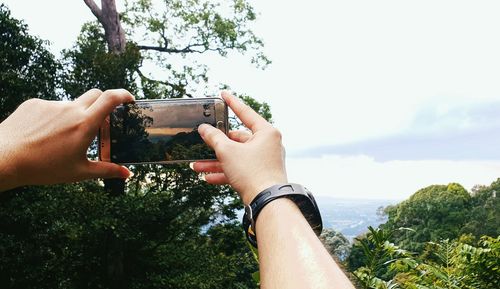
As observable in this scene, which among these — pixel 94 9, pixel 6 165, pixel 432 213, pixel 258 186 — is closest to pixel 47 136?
pixel 6 165

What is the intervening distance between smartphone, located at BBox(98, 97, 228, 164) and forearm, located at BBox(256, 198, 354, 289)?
671mm

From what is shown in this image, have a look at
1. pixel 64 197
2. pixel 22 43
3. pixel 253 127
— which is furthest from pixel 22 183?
pixel 22 43

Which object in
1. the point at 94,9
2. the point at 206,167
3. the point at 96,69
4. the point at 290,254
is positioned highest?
the point at 94,9

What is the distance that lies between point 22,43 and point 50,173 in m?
11.7

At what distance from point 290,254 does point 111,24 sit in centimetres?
1418

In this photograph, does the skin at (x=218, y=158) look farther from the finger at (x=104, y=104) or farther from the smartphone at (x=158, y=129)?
the smartphone at (x=158, y=129)

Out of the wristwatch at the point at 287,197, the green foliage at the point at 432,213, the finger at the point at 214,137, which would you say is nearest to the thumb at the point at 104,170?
the finger at the point at 214,137

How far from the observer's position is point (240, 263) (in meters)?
13.6

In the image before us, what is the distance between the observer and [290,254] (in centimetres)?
87

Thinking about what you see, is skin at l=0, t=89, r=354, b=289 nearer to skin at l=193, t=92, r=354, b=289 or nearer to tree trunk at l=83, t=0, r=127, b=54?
skin at l=193, t=92, r=354, b=289

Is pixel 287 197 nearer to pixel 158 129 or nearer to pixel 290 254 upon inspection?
pixel 290 254

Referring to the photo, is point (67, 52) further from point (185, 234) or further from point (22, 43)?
point (185, 234)

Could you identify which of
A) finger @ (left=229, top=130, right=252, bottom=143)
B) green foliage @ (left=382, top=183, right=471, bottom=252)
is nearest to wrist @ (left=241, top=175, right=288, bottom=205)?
finger @ (left=229, top=130, right=252, bottom=143)

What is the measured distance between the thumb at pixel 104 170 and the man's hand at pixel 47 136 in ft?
0.27
